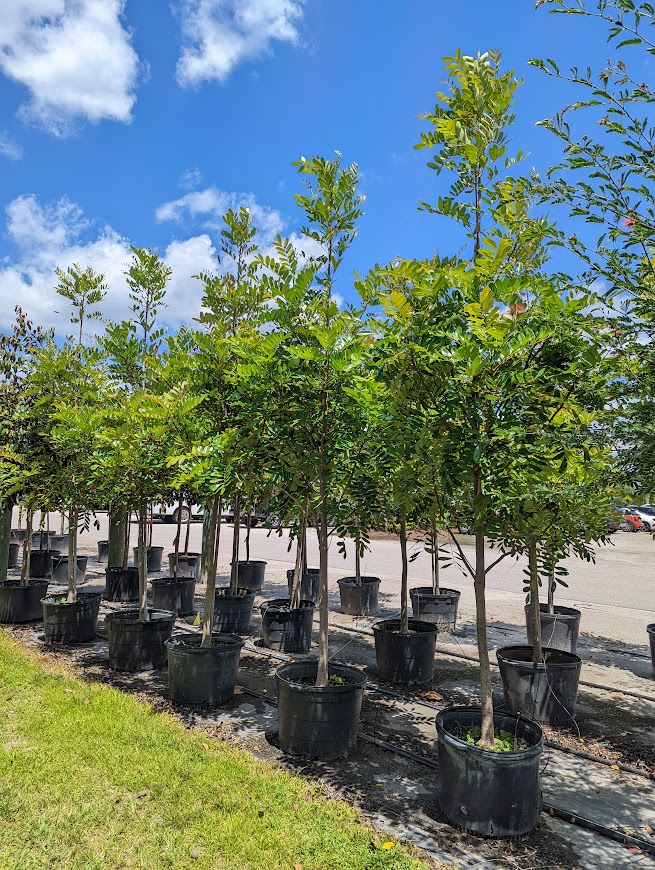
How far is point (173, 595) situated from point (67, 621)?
205 cm

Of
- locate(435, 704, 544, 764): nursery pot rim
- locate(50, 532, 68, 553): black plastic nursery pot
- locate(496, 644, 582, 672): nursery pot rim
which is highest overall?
locate(50, 532, 68, 553): black plastic nursery pot

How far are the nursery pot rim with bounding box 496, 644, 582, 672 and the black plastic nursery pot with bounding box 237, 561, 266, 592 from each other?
665 centimetres

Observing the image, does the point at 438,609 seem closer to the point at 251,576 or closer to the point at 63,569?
the point at 251,576

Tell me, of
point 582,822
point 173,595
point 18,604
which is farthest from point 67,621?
point 582,822

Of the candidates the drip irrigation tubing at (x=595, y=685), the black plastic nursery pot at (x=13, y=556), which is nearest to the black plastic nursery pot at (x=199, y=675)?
the drip irrigation tubing at (x=595, y=685)

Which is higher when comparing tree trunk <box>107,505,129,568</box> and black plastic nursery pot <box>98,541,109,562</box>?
tree trunk <box>107,505,129,568</box>

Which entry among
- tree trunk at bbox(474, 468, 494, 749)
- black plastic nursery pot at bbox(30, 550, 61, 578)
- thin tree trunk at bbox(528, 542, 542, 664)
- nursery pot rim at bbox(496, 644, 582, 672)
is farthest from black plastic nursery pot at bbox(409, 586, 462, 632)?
black plastic nursery pot at bbox(30, 550, 61, 578)

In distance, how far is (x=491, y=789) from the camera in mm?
3258

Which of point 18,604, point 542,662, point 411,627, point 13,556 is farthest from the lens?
point 13,556

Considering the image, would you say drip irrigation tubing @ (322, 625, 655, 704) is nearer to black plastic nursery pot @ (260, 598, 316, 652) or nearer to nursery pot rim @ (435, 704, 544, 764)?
black plastic nursery pot @ (260, 598, 316, 652)

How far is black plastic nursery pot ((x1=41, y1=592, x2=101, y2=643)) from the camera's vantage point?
7.10 meters

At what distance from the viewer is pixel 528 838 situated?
326 centimetres

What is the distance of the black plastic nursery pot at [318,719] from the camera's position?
4.24m

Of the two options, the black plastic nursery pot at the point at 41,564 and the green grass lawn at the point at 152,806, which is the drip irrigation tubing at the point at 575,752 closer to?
the green grass lawn at the point at 152,806
